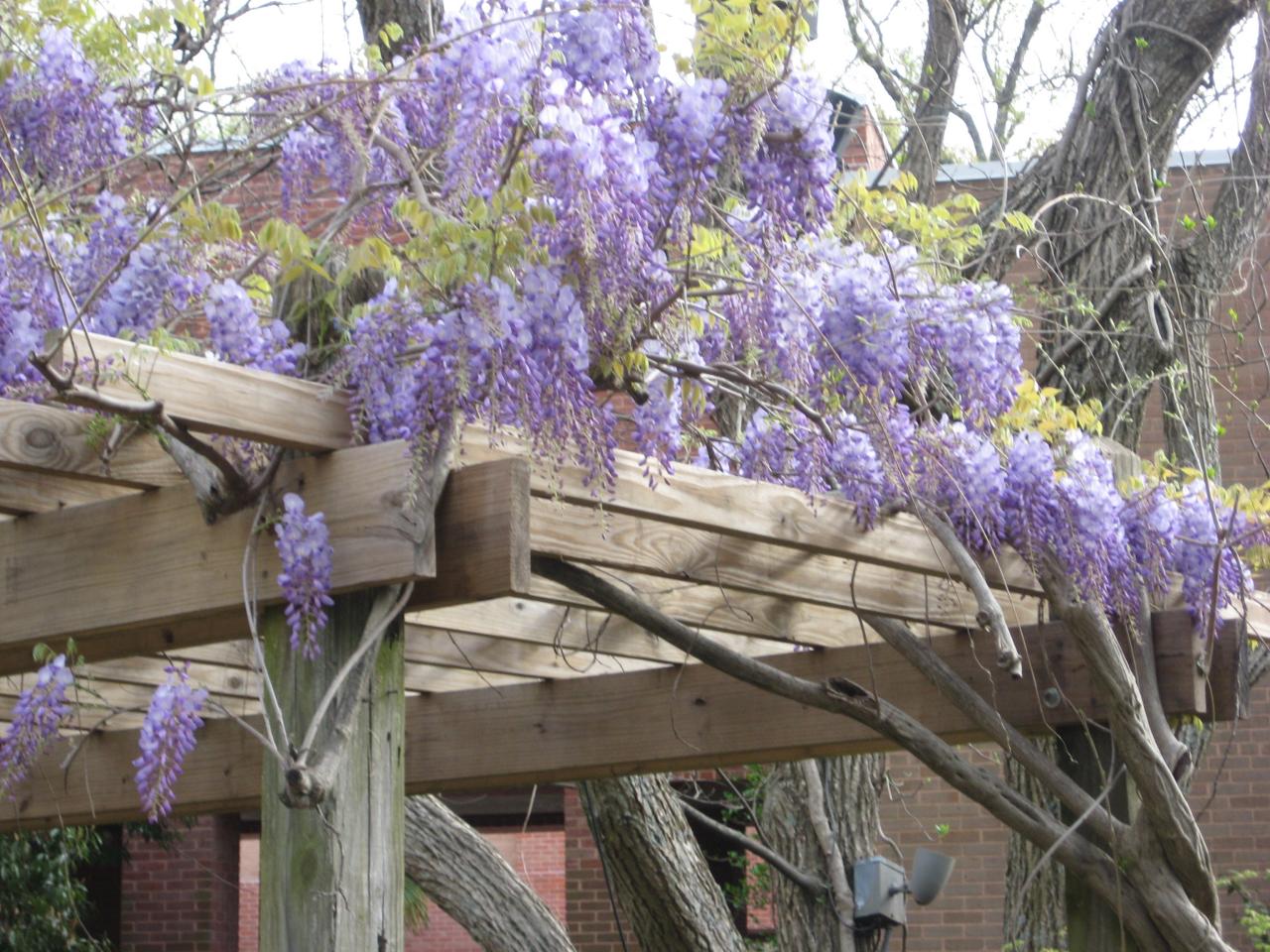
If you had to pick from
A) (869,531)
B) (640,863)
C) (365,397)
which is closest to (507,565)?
(365,397)

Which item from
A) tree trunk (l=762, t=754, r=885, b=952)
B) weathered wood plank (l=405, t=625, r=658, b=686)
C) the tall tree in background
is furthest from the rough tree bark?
weathered wood plank (l=405, t=625, r=658, b=686)

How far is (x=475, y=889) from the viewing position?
573 cm

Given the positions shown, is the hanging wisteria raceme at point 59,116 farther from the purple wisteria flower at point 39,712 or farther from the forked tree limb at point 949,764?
the forked tree limb at point 949,764

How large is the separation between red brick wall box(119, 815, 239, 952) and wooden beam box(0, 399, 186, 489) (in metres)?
7.43

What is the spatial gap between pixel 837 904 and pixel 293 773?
3.41m

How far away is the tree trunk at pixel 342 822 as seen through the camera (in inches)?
103

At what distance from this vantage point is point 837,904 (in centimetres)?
554

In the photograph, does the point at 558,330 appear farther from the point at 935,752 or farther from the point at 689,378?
the point at 935,752

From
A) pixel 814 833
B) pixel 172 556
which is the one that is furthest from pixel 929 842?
pixel 172 556

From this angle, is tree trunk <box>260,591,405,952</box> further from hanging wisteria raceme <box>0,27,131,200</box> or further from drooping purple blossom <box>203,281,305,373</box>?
hanging wisteria raceme <box>0,27,131,200</box>

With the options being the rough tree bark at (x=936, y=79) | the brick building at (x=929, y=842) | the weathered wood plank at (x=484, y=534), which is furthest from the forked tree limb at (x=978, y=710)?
the brick building at (x=929, y=842)

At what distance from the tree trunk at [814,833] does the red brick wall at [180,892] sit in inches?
199

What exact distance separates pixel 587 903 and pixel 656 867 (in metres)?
4.10

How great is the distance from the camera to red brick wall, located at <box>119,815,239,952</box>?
32.6ft
